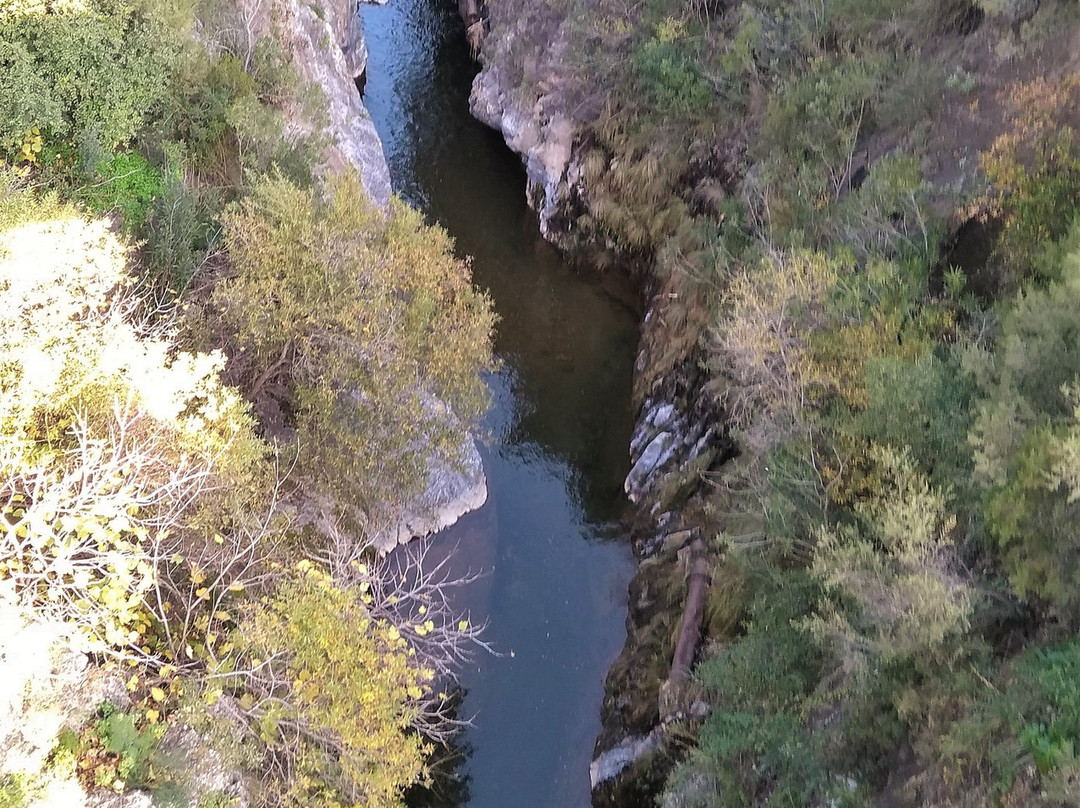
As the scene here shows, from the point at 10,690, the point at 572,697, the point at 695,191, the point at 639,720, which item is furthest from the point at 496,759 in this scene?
the point at 695,191

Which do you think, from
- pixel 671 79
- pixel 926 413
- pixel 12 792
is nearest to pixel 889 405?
pixel 926 413

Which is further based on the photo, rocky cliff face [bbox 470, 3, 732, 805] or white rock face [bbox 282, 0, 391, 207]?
white rock face [bbox 282, 0, 391, 207]

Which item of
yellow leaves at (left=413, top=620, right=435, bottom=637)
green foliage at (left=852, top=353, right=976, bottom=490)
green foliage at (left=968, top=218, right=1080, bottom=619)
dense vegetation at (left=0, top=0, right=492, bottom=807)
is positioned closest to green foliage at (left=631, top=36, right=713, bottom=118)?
dense vegetation at (left=0, top=0, right=492, bottom=807)

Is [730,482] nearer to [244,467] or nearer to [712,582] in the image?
[712,582]

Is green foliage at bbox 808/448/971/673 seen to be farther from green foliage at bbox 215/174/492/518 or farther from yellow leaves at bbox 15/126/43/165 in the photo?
yellow leaves at bbox 15/126/43/165

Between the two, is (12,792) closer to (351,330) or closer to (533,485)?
(351,330)

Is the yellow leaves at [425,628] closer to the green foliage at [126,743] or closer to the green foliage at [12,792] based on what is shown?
the green foliage at [126,743]
